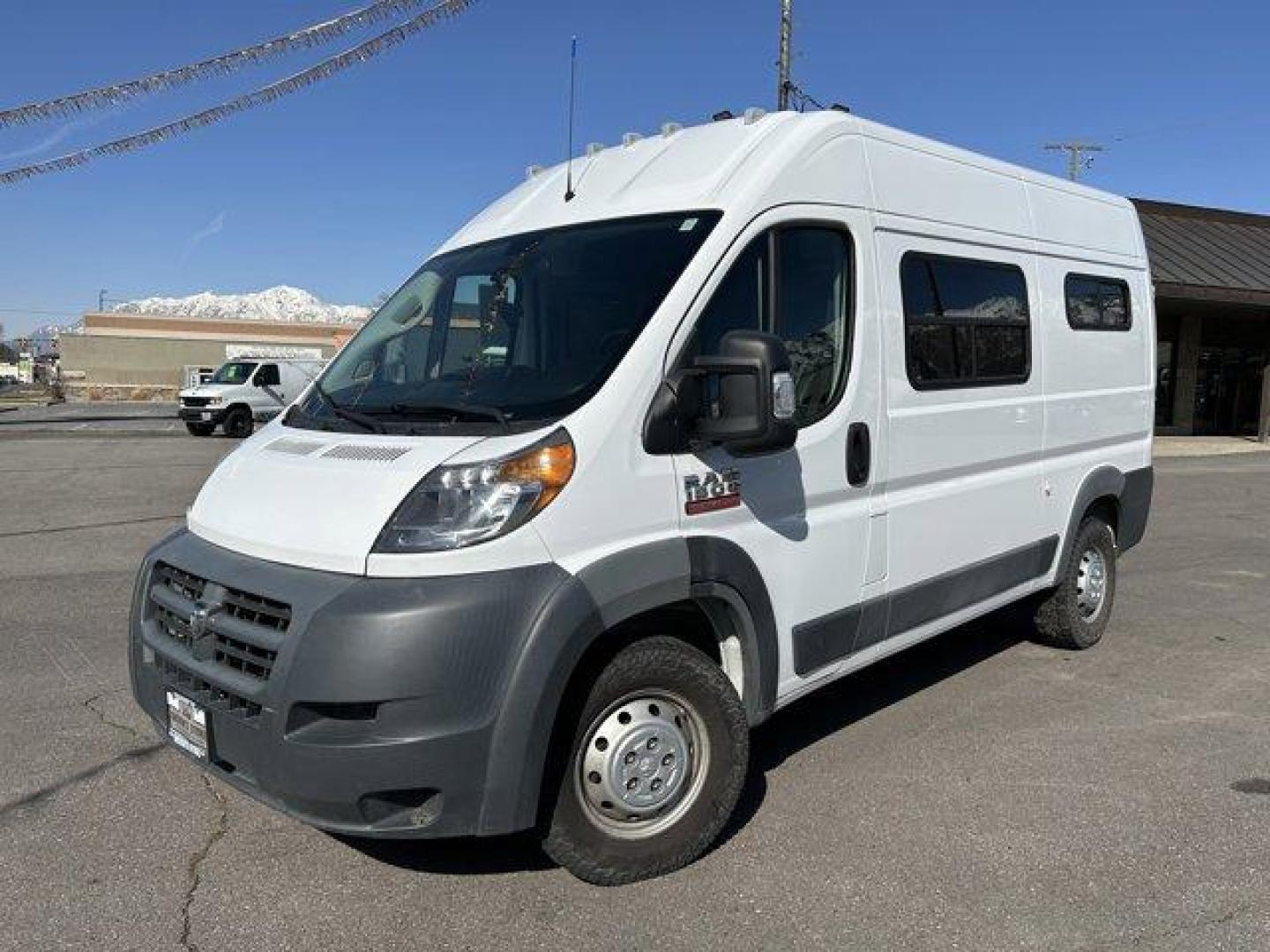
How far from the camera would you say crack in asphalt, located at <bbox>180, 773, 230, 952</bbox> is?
2947 mm

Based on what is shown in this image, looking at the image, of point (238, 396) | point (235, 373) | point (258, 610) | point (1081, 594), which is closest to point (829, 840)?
point (258, 610)

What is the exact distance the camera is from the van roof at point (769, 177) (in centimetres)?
356

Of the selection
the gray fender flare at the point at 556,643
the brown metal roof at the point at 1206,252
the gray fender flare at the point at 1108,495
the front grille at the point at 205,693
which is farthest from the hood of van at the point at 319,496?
the brown metal roof at the point at 1206,252

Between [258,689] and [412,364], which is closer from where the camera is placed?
[258,689]

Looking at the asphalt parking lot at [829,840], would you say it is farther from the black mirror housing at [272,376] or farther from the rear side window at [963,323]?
the black mirror housing at [272,376]

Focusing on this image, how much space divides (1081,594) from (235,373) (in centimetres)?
2327

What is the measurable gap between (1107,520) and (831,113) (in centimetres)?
348

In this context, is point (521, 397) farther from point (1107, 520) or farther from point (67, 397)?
point (67, 397)

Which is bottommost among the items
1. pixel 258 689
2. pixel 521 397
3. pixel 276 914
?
pixel 276 914

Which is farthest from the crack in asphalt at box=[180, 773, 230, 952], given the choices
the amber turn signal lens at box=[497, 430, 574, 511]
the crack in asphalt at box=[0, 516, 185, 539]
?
the crack in asphalt at box=[0, 516, 185, 539]

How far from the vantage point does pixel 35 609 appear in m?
6.70

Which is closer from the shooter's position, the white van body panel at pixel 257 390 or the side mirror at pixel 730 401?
the side mirror at pixel 730 401

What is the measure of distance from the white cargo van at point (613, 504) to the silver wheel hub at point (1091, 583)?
52.7 inches

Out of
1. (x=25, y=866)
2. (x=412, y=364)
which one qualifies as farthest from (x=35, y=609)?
(x=412, y=364)
